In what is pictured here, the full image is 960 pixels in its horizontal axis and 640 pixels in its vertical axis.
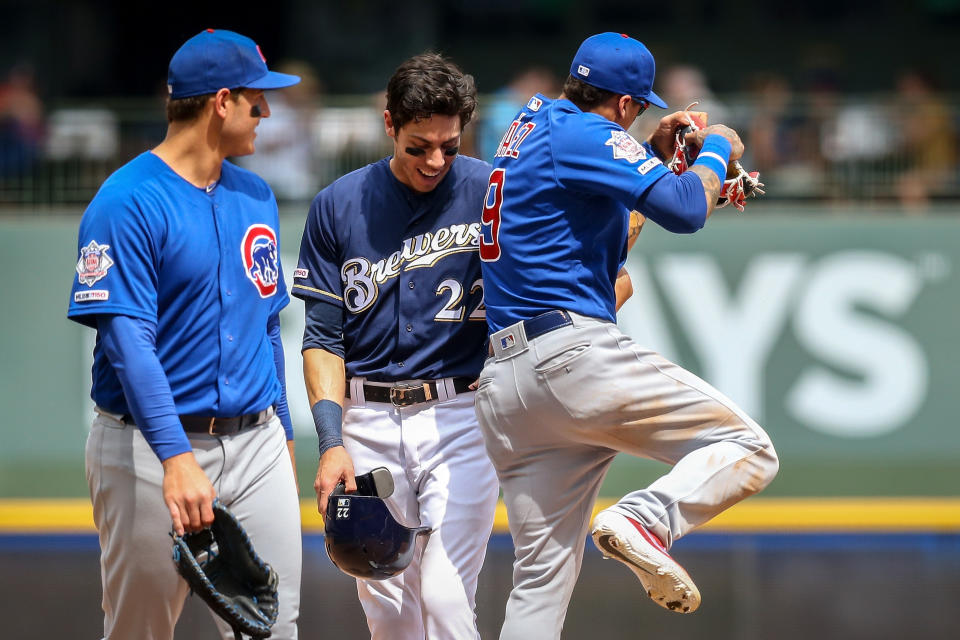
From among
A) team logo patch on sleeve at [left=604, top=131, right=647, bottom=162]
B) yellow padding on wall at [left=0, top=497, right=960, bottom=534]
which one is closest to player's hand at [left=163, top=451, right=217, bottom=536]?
team logo patch on sleeve at [left=604, top=131, right=647, bottom=162]

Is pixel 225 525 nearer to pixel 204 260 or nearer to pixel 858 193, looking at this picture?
pixel 204 260

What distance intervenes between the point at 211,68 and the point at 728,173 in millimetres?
1734

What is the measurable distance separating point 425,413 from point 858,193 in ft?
19.5

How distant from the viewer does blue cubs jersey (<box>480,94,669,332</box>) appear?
400cm

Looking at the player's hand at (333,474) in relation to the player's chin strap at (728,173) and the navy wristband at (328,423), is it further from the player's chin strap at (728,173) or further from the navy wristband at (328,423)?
the player's chin strap at (728,173)

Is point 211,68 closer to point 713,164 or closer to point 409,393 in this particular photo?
point 409,393

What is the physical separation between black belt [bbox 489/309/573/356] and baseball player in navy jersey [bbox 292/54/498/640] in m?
0.51

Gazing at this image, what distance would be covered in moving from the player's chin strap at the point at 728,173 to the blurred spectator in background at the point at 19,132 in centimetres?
652

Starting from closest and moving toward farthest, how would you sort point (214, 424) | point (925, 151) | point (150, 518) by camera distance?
point (150, 518) → point (214, 424) → point (925, 151)

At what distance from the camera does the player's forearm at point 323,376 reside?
4473 millimetres

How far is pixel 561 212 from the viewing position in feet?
13.5

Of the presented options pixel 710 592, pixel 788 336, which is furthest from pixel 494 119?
pixel 710 592

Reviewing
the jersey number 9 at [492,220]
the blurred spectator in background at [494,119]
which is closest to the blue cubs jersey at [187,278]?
the jersey number 9 at [492,220]

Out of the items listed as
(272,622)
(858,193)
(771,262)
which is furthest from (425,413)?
(858,193)
